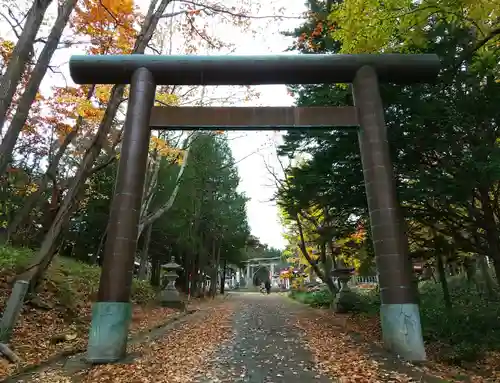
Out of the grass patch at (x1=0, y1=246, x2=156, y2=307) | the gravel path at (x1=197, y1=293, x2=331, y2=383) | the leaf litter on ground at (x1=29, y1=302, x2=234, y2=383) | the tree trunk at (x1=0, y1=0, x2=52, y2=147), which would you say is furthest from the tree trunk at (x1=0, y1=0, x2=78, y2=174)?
the gravel path at (x1=197, y1=293, x2=331, y2=383)

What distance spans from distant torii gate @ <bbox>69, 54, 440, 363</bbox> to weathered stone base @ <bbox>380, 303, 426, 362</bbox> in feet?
0.06

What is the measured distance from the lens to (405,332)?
20.4 ft

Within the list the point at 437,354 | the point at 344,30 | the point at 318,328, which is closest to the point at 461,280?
the point at 318,328

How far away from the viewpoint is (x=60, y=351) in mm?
6840

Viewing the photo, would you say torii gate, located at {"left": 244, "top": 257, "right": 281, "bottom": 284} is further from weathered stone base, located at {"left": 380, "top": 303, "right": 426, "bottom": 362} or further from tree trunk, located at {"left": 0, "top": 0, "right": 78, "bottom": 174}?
weathered stone base, located at {"left": 380, "top": 303, "right": 426, "bottom": 362}

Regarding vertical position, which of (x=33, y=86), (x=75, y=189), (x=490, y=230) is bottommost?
(x=490, y=230)

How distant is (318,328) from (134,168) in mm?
7111

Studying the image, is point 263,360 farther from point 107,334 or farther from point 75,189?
point 75,189

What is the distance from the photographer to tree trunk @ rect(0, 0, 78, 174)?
23.8ft

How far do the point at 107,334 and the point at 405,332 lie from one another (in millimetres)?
5051

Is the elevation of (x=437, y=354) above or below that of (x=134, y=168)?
below

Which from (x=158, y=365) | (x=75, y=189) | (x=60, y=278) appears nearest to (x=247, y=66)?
(x=75, y=189)

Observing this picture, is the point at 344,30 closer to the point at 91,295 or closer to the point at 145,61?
the point at 145,61

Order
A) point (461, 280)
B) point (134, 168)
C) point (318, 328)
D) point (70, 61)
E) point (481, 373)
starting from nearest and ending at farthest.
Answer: point (481, 373) → point (134, 168) → point (70, 61) → point (318, 328) → point (461, 280)
